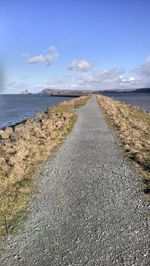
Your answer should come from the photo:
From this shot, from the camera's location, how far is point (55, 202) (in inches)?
391

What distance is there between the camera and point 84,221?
8484 mm

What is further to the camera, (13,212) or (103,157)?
(103,157)

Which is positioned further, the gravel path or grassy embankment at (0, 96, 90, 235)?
grassy embankment at (0, 96, 90, 235)


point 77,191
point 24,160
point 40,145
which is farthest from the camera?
point 40,145

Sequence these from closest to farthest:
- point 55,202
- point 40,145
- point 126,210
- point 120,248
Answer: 1. point 120,248
2. point 126,210
3. point 55,202
4. point 40,145

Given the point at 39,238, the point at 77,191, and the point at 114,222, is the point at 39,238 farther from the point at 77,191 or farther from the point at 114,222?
the point at 77,191

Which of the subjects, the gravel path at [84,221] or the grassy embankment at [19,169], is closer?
the gravel path at [84,221]

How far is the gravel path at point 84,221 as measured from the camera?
22.7ft

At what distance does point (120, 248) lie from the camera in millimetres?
7133

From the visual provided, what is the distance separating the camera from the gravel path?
22.7 feet

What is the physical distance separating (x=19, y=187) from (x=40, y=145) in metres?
7.34

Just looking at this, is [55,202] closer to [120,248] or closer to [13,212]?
[13,212]

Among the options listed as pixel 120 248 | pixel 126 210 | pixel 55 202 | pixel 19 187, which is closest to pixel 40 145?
pixel 19 187

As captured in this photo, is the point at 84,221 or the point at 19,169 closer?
the point at 84,221
